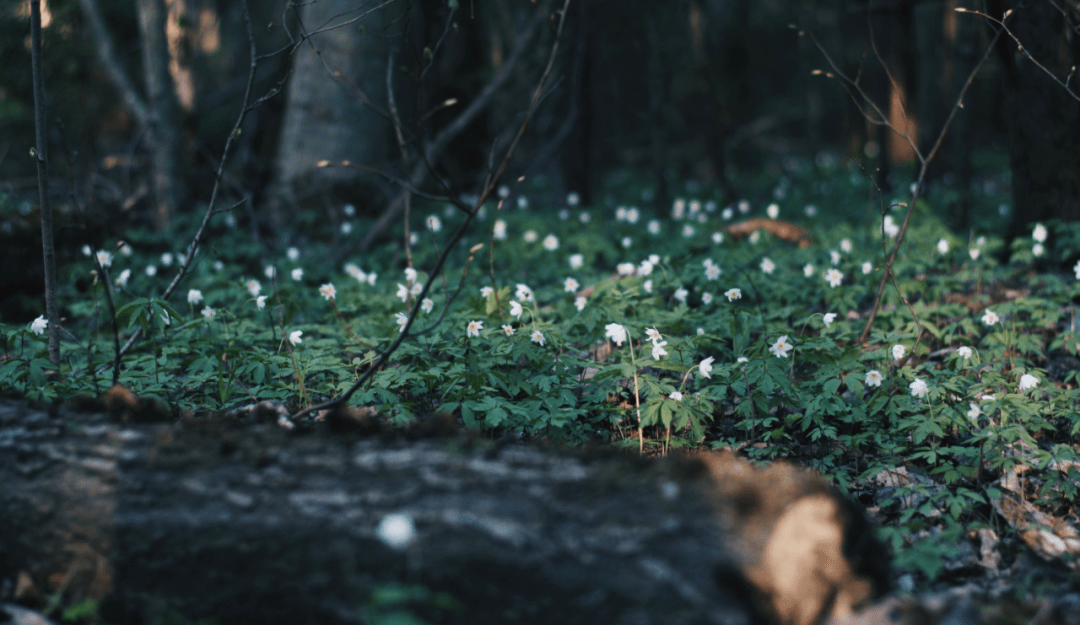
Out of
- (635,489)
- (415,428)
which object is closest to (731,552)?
(635,489)

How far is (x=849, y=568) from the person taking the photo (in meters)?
1.64

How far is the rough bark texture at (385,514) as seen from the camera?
159 centimetres

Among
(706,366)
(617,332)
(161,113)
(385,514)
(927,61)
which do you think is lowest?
(927,61)

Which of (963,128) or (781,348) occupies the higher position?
(781,348)

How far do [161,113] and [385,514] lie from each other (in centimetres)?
760

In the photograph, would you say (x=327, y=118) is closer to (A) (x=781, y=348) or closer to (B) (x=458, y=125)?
(B) (x=458, y=125)

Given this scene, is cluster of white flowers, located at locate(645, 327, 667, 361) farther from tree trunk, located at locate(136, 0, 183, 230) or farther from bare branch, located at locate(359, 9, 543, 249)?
tree trunk, located at locate(136, 0, 183, 230)

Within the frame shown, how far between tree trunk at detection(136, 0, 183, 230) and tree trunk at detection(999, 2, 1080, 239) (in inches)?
331

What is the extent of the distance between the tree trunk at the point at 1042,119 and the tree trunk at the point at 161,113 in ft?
27.6

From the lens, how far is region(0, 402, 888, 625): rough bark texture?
5.22 feet

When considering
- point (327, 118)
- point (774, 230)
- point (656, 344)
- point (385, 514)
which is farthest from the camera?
point (327, 118)

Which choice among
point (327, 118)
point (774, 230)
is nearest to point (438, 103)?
point (327, 118)

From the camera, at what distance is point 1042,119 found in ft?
18.1

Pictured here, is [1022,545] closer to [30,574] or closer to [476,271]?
[30,574]
